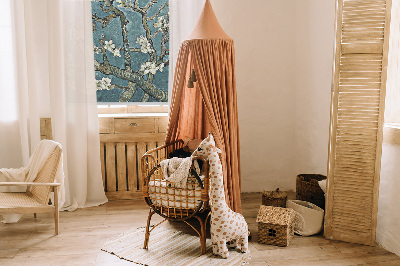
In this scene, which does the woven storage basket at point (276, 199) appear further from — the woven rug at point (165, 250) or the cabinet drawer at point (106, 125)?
the cabinet drawer at point (106, 125)

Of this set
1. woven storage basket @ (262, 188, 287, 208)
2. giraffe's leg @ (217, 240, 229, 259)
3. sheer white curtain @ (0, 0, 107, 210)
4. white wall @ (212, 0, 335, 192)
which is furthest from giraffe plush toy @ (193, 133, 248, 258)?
sheer white curtain @ (0, 0, 107, 210)

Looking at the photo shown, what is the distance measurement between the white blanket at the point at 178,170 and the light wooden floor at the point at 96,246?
2.21 ft

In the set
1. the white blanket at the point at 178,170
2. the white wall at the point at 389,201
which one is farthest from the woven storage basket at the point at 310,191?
the white blanket at the point at 178,170

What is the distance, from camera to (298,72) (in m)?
4.00

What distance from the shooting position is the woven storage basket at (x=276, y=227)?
9.08 ft

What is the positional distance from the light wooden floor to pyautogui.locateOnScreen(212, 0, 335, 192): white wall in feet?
2.91

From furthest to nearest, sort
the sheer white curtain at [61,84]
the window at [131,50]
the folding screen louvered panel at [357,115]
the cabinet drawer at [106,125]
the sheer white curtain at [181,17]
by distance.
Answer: the window at [131,50] < the cabinet drawer at [106,125] < the sheer white curtain at [181,17] < the sheer white curtain at [61,84] < the folding screen louvered panel at [357,115]

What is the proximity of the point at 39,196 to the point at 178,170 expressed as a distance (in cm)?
128

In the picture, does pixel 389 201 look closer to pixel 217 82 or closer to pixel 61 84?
pixel 217 82

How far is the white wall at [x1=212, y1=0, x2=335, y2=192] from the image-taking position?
3771 mm

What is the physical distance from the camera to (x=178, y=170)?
2.52 meters

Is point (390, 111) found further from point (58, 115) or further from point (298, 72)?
point (58, 115)

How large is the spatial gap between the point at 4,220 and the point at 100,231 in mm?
944

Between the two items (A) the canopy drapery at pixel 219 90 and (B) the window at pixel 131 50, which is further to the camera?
(B) the window at pixel 131 50
